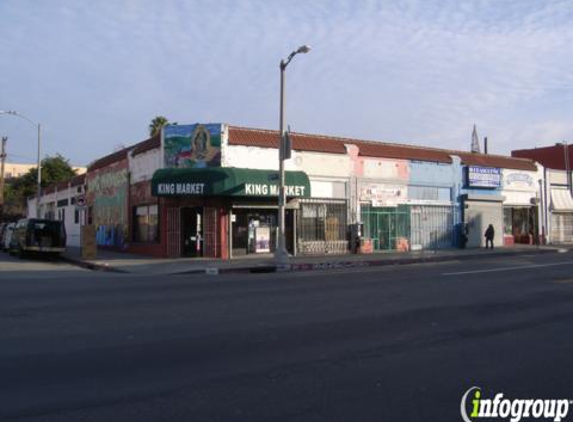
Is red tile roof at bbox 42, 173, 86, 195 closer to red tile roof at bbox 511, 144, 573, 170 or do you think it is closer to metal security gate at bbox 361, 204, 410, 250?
metal security gate at bbox 361, 204, 410, 250

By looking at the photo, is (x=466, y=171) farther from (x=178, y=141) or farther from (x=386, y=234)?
(x=178, y=141)

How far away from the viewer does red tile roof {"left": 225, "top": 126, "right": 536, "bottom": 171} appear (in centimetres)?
2750

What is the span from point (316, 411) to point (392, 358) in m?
2.30

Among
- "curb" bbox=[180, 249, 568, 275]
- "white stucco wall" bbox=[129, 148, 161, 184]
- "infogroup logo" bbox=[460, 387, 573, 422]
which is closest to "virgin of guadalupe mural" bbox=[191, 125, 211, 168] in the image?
"white stucco wall" bbox=[129, 148, 161, 184]

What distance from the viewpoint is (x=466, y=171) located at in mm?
36156

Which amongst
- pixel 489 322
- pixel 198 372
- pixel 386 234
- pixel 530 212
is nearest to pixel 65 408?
pixel 198 372

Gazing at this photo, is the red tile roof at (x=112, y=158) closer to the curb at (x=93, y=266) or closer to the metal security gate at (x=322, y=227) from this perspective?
the curb at (x=93, y=266)

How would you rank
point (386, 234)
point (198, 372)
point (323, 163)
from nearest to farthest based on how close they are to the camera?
point (198, 372)
point (323, 163)
point (386, 234)

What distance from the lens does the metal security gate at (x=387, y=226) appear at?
1246 inches

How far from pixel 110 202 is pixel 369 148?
53.0 feet

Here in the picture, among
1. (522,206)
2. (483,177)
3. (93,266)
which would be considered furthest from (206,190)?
(522,206)

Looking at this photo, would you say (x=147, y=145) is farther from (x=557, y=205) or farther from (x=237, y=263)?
(x=557, y=205)

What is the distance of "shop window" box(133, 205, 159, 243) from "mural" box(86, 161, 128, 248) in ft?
4.56

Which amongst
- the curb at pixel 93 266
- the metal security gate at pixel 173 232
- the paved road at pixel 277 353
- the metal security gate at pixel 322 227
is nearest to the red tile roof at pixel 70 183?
the curb at pixel 93 266
